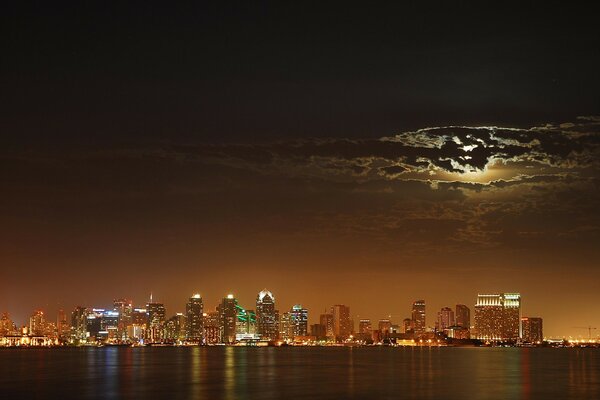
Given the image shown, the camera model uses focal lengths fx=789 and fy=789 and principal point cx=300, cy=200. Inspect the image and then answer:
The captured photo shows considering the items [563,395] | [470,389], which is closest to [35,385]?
[470,389]

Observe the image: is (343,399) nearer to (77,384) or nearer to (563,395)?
(563,395)

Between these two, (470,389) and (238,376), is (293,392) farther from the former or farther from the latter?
(238,376)

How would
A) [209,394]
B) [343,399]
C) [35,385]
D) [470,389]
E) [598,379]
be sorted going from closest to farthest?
[343,399] < [209,394] < [470,389] < [35,385] < [598,379]

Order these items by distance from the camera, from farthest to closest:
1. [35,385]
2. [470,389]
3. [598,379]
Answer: [598,379]
[35,385]
[470,389]

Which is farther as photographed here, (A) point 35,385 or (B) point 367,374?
(B) point 367,374

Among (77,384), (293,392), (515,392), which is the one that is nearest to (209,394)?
(293,392)

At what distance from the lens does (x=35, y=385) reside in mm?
72062

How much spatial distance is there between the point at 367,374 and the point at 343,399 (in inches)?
1198

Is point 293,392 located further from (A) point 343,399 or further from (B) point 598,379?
(B) point 598,379

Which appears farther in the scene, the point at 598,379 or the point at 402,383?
the point at 598,379

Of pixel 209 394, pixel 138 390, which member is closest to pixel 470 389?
pixel 209 394

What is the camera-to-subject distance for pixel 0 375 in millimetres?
87312

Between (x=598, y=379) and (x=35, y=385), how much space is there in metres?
56.9

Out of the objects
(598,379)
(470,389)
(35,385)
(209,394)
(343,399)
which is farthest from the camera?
(598,379)
